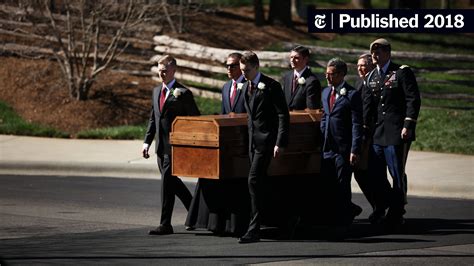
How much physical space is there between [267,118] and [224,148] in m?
0.54

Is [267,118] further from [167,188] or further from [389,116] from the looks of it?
[389,116]

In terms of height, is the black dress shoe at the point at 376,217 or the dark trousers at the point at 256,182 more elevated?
the dark trousers at the point at 256,182

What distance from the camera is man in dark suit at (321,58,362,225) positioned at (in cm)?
1341

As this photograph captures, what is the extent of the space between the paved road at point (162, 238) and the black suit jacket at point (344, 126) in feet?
3.02

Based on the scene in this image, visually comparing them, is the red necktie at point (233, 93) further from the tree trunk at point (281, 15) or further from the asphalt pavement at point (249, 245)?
the tree trunk at point (281, 15)

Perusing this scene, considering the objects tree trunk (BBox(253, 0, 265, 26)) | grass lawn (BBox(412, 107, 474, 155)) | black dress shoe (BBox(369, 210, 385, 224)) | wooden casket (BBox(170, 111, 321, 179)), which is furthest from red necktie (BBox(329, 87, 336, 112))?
tree trunk (BBox(253, 0, 265, 26))

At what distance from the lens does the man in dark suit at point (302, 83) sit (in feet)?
45.8

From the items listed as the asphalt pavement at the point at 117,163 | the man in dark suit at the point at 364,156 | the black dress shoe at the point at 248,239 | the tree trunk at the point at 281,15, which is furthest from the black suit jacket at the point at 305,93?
the tree trunk at the point at 281,15

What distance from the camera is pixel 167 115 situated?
13578 mm

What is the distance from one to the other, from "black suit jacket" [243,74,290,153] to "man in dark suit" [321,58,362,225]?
2.43ft

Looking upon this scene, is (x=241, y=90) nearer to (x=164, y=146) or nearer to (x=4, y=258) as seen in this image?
(x=164, y=146)

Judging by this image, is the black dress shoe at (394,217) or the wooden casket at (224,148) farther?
the black dress shoe at (394,217)

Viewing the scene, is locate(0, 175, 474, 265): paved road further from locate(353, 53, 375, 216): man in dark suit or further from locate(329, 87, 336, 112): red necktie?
locate(329, 87, 336, 112): red necktie

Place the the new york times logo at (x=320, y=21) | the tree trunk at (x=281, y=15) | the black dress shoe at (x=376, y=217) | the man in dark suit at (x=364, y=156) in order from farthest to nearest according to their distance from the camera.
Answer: the tree trunk at (x=281, y=15)
the the new york times logo at (x=320, y=21)
the black dress shoe at (x=376, y=217)
the man in dark suit at (x=364, y=156)
